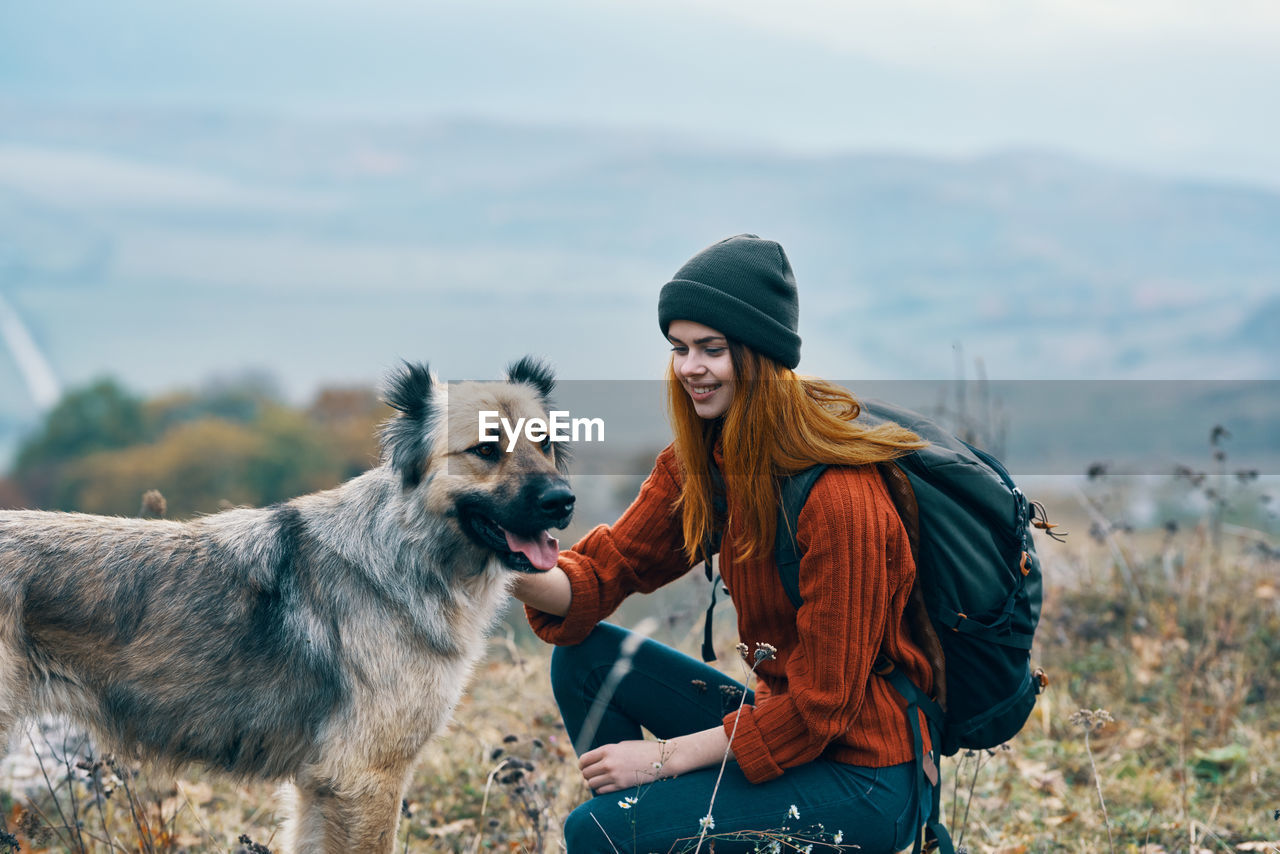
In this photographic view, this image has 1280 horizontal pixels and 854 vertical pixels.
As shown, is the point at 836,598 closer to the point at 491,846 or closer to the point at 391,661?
the point at 391,661

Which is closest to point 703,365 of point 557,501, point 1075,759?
point 557,501

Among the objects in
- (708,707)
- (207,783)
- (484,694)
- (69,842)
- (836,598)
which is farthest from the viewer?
(484,694)

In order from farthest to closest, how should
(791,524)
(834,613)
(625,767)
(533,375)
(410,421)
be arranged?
(533,375)
(410,421)
(625,767)
(791,524)
(834,613)

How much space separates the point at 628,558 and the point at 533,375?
0.79 m

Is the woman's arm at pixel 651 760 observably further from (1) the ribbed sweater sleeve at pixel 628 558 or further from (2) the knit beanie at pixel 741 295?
(2) the knit beanie at pixel 741 295

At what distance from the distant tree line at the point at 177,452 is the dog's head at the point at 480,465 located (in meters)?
12.2

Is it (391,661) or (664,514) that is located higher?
(664,514)

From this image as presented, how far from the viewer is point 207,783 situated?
4.55 metres

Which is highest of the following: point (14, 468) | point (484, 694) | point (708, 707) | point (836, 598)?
point (836, 598)

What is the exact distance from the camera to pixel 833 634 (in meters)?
2.60

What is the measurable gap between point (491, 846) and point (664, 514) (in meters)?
1.58

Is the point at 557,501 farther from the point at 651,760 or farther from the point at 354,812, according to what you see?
the point at 354,812

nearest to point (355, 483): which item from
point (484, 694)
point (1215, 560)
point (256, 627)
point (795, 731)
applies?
point (256, 627)

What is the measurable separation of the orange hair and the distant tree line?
42.8ft
